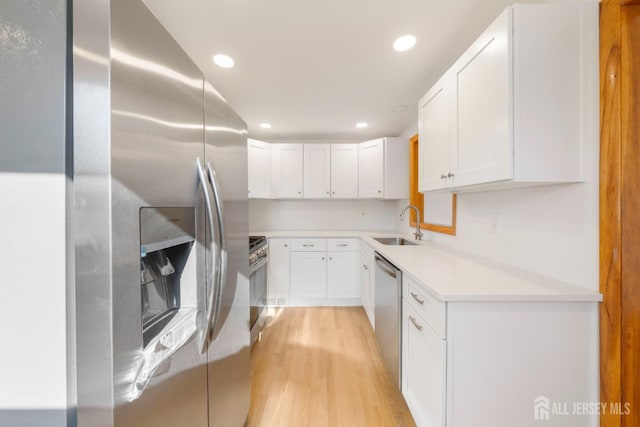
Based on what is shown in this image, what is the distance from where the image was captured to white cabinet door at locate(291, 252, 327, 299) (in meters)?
3.15

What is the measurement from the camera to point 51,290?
50 cm

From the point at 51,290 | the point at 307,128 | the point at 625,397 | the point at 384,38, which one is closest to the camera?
the point at 51,290

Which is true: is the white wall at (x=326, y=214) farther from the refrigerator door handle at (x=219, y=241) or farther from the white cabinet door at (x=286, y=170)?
the refrigerator door handle at (x=219, y=241)

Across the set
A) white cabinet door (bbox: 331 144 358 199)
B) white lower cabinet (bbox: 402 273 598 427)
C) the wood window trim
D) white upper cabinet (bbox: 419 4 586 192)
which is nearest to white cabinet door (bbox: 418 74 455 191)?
white upper cabinet (bbox: 419 4 586 192)

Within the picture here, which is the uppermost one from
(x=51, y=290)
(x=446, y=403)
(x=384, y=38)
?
(x=384, y=38)

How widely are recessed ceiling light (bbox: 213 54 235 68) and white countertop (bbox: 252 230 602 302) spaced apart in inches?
72.4

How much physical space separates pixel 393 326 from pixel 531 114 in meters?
1.38

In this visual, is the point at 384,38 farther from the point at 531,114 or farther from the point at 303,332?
the point at 303,332

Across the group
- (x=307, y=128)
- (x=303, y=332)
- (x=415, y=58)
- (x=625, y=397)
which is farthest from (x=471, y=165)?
(x=307, y=128)

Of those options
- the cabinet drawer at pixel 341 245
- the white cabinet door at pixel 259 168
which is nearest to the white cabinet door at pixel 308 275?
the cabinet drawer at pixel 341 245

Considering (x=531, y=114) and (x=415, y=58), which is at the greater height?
(x=415, y=58)

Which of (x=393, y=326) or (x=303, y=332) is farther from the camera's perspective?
(x=303, y=332)

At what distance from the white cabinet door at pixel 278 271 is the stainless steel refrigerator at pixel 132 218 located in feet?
7.50

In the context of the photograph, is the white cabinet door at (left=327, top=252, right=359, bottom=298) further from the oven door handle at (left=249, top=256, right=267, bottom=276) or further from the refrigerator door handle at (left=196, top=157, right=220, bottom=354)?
the refrigerator door handle at (left=196, top=157, right=220, bottom=354)
